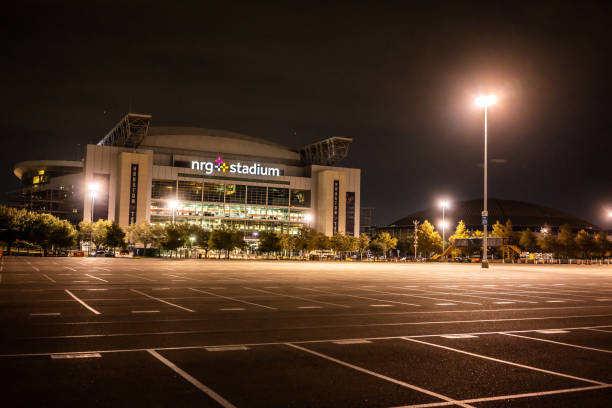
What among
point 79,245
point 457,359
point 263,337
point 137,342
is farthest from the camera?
point 79,245

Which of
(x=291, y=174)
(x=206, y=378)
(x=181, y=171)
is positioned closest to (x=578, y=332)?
(x=206, y=378)

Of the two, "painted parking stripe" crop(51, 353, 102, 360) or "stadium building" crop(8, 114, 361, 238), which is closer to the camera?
"painted parking stripe" crop(51, 353, 102, 360)

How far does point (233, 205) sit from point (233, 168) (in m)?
11.0

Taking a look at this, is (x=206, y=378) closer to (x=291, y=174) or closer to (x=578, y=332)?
(x=578, y=332)

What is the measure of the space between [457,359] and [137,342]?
605cm

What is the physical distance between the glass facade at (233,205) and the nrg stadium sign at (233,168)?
15.0 ft

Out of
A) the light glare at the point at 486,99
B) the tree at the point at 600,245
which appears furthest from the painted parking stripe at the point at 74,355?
the tree at the point at 600,245

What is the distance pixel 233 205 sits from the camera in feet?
496

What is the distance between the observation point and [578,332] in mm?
12727

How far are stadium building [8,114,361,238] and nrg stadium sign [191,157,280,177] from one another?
28 cm

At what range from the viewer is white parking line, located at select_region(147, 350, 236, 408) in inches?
253

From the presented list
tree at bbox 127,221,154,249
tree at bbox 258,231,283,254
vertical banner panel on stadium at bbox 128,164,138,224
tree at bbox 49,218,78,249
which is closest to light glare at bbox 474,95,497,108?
tree at bbox 258,231,283,254

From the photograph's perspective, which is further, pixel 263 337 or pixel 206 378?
pixel 263 337

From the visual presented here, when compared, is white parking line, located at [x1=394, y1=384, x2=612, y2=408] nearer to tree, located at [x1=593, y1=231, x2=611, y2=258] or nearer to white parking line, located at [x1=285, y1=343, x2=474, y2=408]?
white parking line, located at [x1=285, y1=343, x2=474, y2=408]
